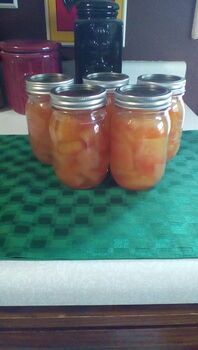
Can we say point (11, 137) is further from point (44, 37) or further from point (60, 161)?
point (44, 37)

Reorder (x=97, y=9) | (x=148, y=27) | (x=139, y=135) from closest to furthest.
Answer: (x=139, y=135) < (x=97, y=9) < (x=148, y=27)

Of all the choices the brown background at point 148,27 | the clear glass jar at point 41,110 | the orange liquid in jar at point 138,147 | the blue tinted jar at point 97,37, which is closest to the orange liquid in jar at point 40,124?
the clear glass jar at point 41,110

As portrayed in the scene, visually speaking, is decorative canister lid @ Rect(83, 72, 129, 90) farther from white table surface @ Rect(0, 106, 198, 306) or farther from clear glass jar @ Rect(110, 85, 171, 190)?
white table surface @ Rect(0, 106, 198, 306)


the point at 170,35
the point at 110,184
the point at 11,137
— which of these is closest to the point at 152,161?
the point at 110,184

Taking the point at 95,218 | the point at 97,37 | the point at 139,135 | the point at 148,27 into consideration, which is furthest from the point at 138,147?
the point at 148,27

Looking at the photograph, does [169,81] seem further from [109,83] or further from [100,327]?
[100,327]

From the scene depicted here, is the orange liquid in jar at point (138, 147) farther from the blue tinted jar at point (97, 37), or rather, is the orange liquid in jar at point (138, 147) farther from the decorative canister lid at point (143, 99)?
the blue tinted jar at point (97, 37)

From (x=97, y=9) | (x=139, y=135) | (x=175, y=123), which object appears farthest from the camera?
(x=97, y=9)
